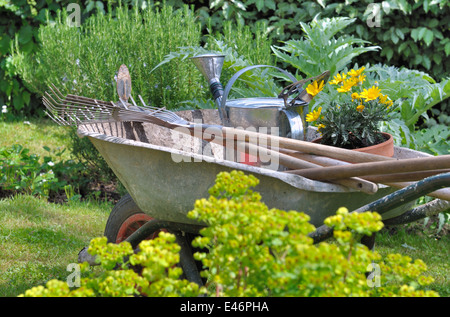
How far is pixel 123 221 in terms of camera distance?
6.56ft

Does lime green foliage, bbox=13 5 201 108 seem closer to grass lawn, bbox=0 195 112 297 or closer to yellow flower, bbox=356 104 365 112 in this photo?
grass lawn, bbox=0 195 112 297

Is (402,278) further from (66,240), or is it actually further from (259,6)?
(259,6)

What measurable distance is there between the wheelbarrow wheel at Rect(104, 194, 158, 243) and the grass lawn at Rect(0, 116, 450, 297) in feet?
1.73

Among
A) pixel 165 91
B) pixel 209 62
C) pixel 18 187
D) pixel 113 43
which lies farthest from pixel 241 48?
pixel 18 187

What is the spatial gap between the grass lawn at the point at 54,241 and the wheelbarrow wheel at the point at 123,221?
53 centimetres

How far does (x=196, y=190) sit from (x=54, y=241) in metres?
1.51

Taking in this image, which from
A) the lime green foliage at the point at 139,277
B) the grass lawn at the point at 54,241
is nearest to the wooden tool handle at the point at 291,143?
the lime green foliage at the point at 139,277

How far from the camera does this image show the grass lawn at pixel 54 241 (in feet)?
7.93

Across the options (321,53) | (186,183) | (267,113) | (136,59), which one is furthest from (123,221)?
(136,59)

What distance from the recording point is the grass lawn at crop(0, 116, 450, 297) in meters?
2.42

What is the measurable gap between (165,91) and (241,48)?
1.97 ft

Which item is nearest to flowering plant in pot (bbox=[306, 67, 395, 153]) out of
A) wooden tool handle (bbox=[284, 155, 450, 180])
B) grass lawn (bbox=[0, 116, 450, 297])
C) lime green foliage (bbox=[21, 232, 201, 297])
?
wooden tool handle (bbox=[284, 155, 450, 180])

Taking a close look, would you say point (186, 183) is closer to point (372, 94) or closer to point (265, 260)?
point (265, 260)

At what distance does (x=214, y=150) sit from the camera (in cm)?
209
